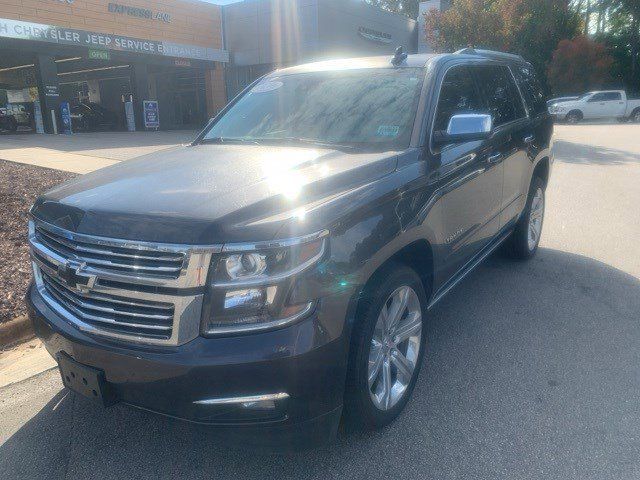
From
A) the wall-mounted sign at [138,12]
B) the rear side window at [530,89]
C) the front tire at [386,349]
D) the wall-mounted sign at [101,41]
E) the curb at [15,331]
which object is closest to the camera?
the front tire at [386,349]

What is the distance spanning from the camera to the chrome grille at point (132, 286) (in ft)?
6.89

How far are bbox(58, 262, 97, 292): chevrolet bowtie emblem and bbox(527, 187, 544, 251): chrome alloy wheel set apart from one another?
447cm

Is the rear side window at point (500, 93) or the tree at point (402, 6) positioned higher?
the tree at point (402, 6)

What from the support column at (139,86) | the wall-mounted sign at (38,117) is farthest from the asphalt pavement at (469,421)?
the support column at (139,86)

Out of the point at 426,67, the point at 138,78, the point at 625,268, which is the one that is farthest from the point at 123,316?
the point at 138,78

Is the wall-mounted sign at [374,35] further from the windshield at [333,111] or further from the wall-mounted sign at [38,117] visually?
the windshield at [333,111]

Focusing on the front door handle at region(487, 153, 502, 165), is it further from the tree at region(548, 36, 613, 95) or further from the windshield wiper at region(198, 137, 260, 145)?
the tree at region(548, 36, 613, 95)

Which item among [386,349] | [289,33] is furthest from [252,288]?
[289,33]

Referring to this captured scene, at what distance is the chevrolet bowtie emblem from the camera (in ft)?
7.52

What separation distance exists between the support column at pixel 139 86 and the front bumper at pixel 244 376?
88.4 ft

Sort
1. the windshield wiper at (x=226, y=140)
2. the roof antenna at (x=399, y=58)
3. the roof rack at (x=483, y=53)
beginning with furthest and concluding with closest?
the roof rack at (x=483, y=53)
the roof antenna at (x=399, y=58)
the windshield wiper at (x=226, y=140)

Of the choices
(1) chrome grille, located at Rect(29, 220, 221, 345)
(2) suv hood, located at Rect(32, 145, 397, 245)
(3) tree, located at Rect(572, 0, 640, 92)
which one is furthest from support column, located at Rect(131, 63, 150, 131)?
(3) tree, located at Rect(572, 0, 640, 92)

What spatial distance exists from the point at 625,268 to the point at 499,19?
24.0 metres

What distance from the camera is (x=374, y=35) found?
31.4 meters
